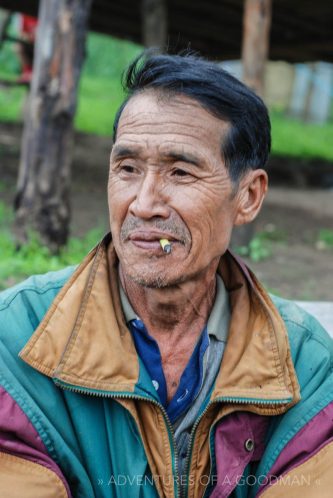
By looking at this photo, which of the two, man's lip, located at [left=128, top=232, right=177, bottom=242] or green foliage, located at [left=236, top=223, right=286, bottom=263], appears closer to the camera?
man's lip, located at [left=128, top=232, right=177, bottom=242]

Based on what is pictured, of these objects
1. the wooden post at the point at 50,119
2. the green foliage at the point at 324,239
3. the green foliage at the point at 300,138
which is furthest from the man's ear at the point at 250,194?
the green foliage at the point at 300,138

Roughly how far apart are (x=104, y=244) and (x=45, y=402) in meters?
0.50

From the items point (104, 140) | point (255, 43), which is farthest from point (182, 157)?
point (104, 140)

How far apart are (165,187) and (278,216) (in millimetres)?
6802

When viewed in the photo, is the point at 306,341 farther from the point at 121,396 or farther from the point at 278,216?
the point at 278,216

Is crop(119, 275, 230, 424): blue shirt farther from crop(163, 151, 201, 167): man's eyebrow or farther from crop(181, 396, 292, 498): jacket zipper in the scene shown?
crop(163, 151, 201, 167): man's eyebrow

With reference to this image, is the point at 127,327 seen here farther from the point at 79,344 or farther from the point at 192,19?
the point at 192,19

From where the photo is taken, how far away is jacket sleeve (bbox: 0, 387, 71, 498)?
1.66 meters

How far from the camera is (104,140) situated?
11.9m

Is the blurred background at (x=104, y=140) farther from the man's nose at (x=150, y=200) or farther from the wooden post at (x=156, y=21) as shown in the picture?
the man's nose at (x=150, y=200)

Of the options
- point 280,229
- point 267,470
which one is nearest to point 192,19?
point 280,229

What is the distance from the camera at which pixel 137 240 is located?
1940 millimetres

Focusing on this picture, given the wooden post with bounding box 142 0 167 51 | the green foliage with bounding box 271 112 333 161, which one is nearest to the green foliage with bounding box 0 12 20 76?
the green foliage with bounding box 271 112 333 161

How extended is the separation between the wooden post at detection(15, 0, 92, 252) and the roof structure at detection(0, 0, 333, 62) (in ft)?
10.1
